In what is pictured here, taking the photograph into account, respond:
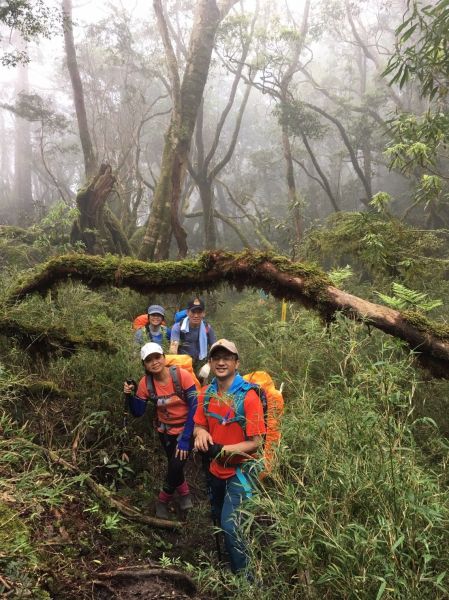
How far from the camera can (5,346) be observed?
4824mm

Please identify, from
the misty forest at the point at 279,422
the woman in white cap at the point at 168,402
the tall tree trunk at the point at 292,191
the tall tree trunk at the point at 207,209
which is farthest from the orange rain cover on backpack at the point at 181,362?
the tall tree trunk at the point at 207,209

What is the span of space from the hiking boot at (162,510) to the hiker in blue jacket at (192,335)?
7.00ft

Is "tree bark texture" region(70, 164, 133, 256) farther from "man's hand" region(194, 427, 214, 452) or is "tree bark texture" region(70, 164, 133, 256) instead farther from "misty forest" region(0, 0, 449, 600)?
"man's hand" region(194, 427, 214, 452)

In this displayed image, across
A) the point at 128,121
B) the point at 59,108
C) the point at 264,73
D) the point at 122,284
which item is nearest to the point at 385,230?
the point at 122,284

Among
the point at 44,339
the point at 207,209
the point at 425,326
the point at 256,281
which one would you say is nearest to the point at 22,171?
the point at 207,209

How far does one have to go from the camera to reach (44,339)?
4.50 metres

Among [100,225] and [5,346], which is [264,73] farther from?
[5,346]

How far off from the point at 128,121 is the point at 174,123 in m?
12.5

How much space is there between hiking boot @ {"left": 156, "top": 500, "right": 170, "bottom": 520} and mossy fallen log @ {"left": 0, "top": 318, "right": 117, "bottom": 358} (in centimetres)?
189

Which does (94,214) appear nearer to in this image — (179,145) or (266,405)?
(179,145)

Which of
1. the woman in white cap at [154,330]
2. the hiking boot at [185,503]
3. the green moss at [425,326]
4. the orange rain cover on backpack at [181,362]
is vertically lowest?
the hiking boot at [185,503]

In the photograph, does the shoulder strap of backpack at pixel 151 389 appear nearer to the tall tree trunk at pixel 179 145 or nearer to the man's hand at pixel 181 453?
the man's hand at pixel 181 453

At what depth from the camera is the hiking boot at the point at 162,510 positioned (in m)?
4.04

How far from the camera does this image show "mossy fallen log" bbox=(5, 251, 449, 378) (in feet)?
12.0
